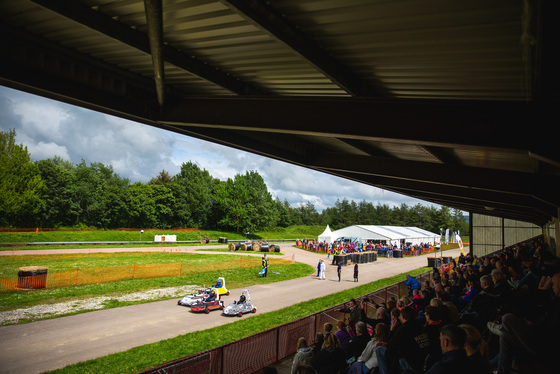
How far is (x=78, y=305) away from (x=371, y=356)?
49.2 ft

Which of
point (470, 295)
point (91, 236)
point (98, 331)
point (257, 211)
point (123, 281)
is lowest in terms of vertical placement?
point (91, 236)

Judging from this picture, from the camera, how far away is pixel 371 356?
4.87 metres

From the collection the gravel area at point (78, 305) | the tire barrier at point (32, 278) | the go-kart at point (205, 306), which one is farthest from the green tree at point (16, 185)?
the go-kart at point (205, 306)

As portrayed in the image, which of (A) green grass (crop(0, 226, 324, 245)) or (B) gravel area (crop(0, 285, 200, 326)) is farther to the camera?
(A) green grass (crop(0, 226, 324, 245))

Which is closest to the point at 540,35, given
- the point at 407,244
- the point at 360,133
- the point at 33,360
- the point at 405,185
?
the point at 360,133

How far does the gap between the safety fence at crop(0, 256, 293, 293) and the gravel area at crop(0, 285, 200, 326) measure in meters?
4.28

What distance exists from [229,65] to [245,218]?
77.4m

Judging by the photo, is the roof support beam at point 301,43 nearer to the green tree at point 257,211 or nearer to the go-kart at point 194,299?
the go-kart at point 194,299

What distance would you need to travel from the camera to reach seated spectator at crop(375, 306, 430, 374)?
439 centimetres

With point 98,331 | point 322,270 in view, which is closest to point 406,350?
point 98,331

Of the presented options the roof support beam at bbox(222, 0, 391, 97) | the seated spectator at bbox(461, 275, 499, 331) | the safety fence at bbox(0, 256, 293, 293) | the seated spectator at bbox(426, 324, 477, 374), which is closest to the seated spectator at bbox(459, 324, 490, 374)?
the seated spectator at bbox(426, 324, 477, 374)

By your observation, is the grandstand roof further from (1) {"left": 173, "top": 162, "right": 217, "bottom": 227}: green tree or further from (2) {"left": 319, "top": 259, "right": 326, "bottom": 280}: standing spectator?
(1) {"left": 173, "top": 162, "right": 217, "bottom": 227}: green tree

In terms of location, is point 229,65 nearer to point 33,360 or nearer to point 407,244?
point 33,360

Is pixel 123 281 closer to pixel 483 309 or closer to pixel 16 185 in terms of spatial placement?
pixel 483 309
